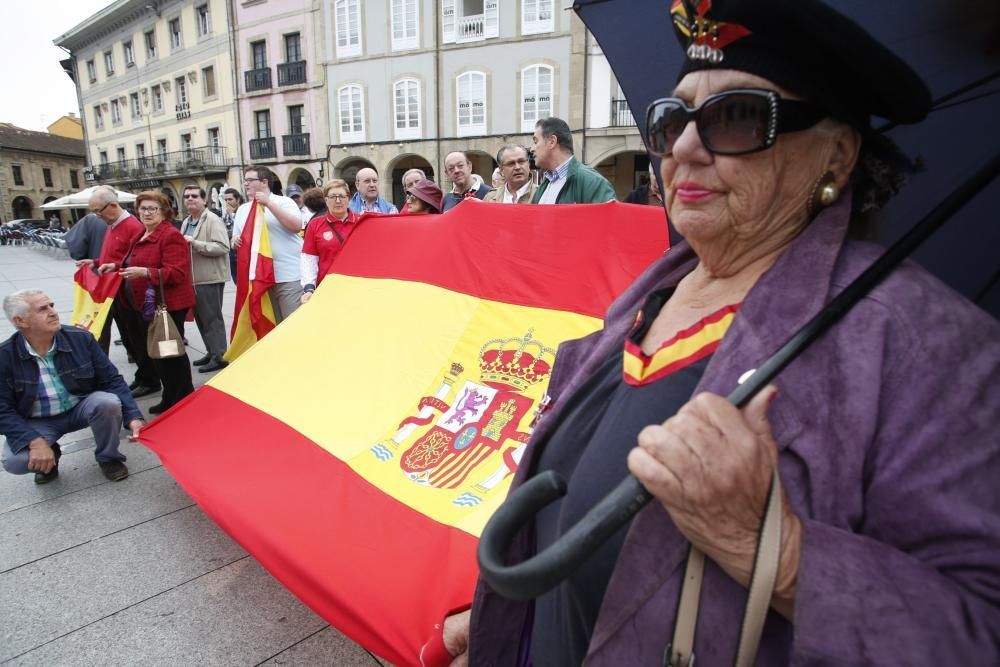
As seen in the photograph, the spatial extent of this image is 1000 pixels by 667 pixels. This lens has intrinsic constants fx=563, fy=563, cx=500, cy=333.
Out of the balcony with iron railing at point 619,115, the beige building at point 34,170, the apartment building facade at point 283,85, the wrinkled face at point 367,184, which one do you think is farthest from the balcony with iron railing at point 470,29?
the beige building at point 34,170

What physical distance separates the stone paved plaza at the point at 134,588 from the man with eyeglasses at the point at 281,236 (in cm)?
216

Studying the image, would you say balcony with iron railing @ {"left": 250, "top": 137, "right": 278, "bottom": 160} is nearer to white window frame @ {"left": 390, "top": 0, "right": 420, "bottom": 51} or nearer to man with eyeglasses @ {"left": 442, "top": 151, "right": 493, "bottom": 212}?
white window frame @ {"left": 390, "top": 0, "right": 420, "bottom": 51}

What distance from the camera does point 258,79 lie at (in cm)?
2450

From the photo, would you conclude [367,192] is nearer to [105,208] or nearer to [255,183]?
[255,183]

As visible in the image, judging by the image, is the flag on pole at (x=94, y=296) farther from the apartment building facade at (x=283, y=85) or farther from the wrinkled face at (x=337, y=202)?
the apartment building facade at (x=283, y=85)

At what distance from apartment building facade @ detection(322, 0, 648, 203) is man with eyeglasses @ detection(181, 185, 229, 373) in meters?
14.3

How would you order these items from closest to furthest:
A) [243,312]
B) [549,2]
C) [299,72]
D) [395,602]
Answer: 1. [395,602]
2. [243,312]
3. [549,2]
4. [299,72]

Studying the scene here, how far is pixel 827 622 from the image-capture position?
0.62m

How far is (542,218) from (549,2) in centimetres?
1807

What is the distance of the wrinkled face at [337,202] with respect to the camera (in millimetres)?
5008

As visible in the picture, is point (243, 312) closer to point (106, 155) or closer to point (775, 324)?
point (775, 324)

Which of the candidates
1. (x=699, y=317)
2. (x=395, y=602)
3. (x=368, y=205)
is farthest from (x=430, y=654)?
(x=368, y=205)

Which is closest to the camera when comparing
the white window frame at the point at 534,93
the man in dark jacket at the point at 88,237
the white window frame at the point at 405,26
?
the man in dark jacket at the point at 88,237

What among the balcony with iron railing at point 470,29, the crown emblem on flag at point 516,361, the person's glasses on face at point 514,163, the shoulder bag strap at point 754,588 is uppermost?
the balcony with iron railing at point 470,29
